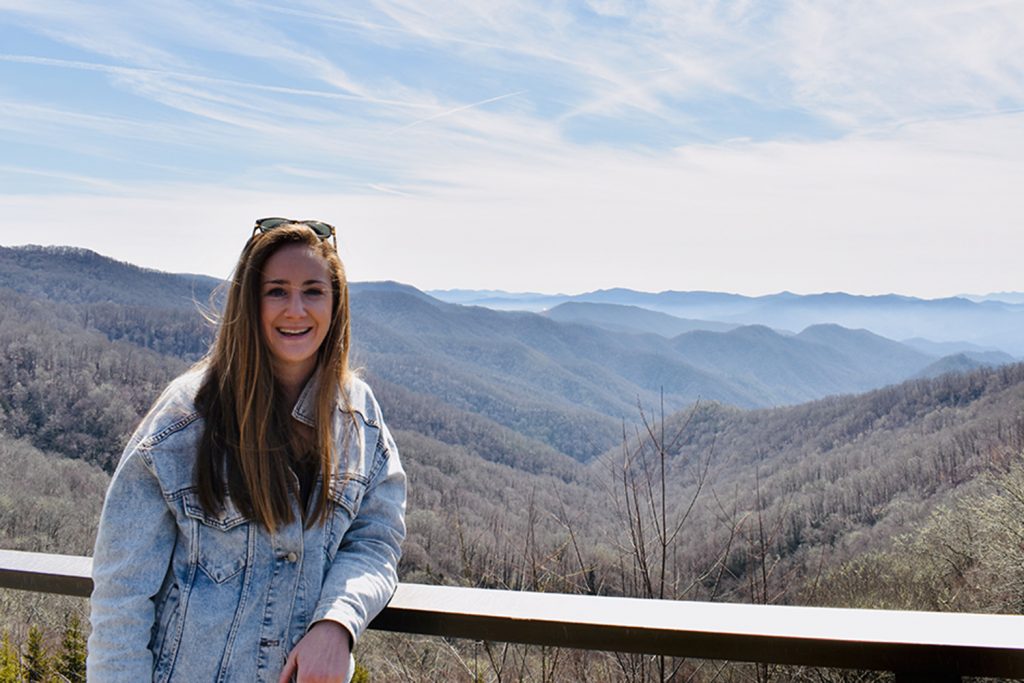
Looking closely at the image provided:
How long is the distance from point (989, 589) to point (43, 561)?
10.6 metres

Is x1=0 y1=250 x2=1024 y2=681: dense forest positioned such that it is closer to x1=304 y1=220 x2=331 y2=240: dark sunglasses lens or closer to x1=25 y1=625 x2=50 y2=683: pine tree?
x1=25 y1=625 x2=50 y2=683: pine tree

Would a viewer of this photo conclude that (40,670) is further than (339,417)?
Yes

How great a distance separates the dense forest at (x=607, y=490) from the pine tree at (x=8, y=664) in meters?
0.01

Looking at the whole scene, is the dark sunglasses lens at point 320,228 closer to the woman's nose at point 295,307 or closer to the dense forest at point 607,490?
the woman's nose at point 295,307

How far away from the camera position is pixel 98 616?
3.89ft

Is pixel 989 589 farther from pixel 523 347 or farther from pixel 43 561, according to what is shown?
pixel 523 347

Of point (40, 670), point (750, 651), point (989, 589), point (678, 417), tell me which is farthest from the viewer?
point (678, 417)

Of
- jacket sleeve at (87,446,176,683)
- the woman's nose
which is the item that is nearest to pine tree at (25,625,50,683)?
jacket sleeve at (87,446,176,683)

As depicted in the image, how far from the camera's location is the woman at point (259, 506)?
3.93ft

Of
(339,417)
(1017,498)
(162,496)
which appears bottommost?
(1017,498)

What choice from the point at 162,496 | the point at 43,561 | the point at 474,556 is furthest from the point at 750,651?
the point at 474,556

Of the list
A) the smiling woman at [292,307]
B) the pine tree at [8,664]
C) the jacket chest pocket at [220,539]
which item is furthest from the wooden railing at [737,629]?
the pine tree at [8,664]

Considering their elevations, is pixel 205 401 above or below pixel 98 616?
above

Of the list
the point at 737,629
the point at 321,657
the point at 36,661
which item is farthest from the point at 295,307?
the point at 36,661
